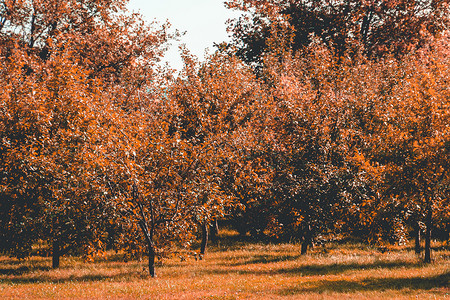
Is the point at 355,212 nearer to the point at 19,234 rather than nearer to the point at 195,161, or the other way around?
the point at 195,161

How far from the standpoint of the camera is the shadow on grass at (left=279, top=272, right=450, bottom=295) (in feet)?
51.4

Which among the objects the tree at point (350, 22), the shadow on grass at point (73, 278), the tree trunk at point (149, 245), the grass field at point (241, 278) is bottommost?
the shadow on grass at point (73, 278)

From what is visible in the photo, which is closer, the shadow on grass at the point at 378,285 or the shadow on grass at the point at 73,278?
the shadow on grass at the point at 378,285

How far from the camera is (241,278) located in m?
18.2

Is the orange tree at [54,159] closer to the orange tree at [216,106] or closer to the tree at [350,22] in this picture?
the orange tree at [216,106]

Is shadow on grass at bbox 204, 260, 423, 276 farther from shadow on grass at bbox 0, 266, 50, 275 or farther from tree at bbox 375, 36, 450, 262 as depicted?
shadow on grass at bbox 0, 266, 50, 275

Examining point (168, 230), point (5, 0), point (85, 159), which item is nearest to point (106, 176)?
point (85, 159)

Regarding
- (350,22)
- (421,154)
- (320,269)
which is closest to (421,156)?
(421,154)

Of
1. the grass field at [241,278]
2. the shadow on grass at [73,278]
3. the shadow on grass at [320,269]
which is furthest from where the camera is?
the shadow on grass at [320,269]

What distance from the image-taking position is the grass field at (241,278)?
15219mm

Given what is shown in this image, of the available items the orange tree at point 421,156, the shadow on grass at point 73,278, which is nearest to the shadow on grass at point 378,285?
the orange tree at point 421,156

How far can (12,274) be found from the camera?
20.4 meters

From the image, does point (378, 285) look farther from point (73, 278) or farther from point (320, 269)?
point (73, 278)

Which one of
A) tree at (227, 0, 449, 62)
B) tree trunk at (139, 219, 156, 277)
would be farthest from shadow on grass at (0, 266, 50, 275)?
tree at (227, 0, 449, 62)
